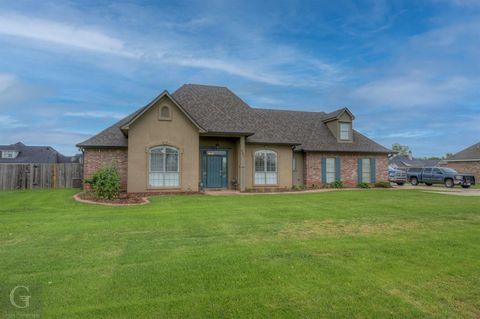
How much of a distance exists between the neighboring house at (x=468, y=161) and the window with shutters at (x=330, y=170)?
22.3 meters

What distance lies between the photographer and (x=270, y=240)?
714cm

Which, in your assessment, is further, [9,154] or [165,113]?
[9,154]

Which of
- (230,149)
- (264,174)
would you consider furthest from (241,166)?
(264,174)

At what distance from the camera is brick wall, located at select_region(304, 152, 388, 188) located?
902 inches

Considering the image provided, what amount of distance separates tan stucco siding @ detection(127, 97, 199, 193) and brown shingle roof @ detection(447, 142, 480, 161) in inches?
1324

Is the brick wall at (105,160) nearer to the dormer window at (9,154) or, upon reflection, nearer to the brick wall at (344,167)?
the brick wall at (344,167)

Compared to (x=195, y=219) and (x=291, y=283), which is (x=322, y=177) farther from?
(x=291, y=283)

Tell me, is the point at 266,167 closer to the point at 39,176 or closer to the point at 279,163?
the point at 279,163

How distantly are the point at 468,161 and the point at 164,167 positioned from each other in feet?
117

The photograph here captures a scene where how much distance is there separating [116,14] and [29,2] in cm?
334

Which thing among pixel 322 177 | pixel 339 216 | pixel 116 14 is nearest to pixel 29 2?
pixel 116 14

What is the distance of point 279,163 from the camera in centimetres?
2119

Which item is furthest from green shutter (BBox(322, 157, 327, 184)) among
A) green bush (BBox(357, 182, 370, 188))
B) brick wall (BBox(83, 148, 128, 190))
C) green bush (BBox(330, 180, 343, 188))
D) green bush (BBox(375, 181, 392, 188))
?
brick wall (BBox(83, 148, 128, 190))

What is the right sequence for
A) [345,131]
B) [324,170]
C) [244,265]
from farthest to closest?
[345,131], [324,170], [244,265]
